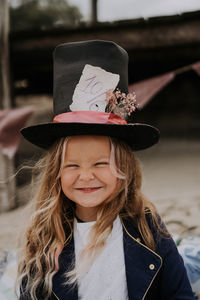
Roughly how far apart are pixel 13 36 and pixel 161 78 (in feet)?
6.19

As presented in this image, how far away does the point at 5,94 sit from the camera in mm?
3406

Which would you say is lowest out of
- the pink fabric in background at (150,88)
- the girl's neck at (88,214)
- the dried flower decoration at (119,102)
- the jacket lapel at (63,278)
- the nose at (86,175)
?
the jacket lapel at (63,278)

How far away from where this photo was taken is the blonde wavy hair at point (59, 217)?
4.18 ft

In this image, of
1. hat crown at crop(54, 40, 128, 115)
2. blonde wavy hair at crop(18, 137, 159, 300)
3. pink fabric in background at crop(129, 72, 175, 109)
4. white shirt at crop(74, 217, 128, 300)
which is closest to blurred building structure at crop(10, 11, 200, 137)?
pink fabric in background at crop(129, 72, 175, 109)

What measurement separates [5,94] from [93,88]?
95.8 inches

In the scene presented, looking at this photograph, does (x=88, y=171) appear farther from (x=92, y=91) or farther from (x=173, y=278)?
(x=173, y=278)

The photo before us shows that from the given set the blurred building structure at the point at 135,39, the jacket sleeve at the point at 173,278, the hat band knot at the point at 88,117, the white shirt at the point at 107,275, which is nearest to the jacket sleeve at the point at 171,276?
the jacket sleeve at the point at 173,278

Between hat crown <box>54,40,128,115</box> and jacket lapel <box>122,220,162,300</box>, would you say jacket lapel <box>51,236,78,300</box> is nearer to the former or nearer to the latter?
jacket lapel <box>122,220,162,300</box>

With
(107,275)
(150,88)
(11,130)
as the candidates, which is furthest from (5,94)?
(107,275)

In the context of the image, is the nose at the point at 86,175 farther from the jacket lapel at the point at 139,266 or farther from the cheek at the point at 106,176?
the jacket lapel at the point at 139,266

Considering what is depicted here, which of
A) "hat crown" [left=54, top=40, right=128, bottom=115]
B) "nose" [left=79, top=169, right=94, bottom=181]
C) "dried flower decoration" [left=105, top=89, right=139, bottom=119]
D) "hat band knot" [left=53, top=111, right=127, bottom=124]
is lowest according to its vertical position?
"nose" [left=79, top=169, right=94, bottom=181]

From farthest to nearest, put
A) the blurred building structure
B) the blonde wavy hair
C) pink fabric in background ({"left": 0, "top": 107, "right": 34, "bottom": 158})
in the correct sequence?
the blurred building structure, pink fabric in background ({"left": 0, "top": 107, "right": 34, "bottom": 158}), the blonde wavy hair

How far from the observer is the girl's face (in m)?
1.21

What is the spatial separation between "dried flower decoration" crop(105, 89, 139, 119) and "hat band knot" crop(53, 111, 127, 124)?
0.03 metres
